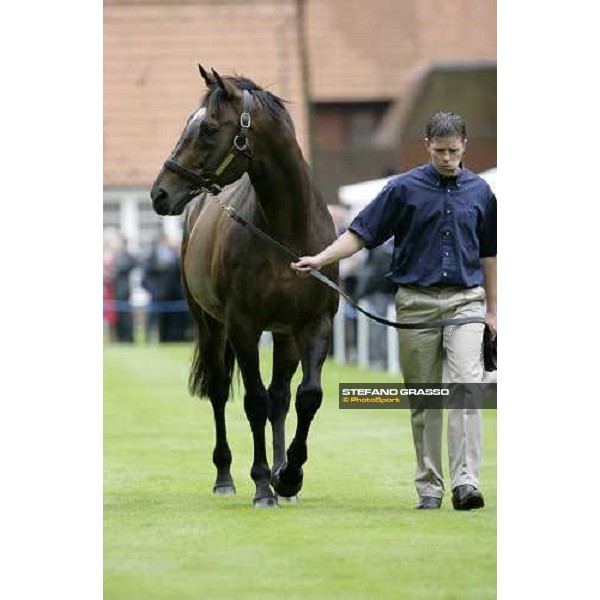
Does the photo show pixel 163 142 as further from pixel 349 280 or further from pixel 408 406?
pixel 349 280

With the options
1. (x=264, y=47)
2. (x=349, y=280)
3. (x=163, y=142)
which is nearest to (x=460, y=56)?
(x=264, y=47)

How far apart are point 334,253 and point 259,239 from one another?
1.88ft

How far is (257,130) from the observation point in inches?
388

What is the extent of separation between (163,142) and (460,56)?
10.3ft

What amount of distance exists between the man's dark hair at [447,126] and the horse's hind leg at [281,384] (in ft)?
5.47

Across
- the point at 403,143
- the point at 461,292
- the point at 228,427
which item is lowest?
the point at 228,427

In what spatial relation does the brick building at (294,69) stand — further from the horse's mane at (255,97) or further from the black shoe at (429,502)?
the black shoe at (429,502)

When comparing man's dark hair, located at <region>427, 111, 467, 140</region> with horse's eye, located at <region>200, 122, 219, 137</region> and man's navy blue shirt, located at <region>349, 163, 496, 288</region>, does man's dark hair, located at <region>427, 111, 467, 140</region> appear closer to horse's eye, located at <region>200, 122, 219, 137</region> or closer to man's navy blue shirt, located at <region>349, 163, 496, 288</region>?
man's navy blue shirt, located at <region>349, 163, 496, 288</region>

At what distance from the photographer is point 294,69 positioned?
1304cm

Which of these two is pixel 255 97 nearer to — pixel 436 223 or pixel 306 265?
pixel 306 265

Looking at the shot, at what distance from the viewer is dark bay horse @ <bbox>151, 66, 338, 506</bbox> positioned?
968 centimetres

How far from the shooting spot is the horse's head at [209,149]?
31.5 feet

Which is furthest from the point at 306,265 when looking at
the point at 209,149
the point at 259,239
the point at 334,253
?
the point at 209,149

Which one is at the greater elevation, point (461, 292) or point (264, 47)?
point (264, 47)
